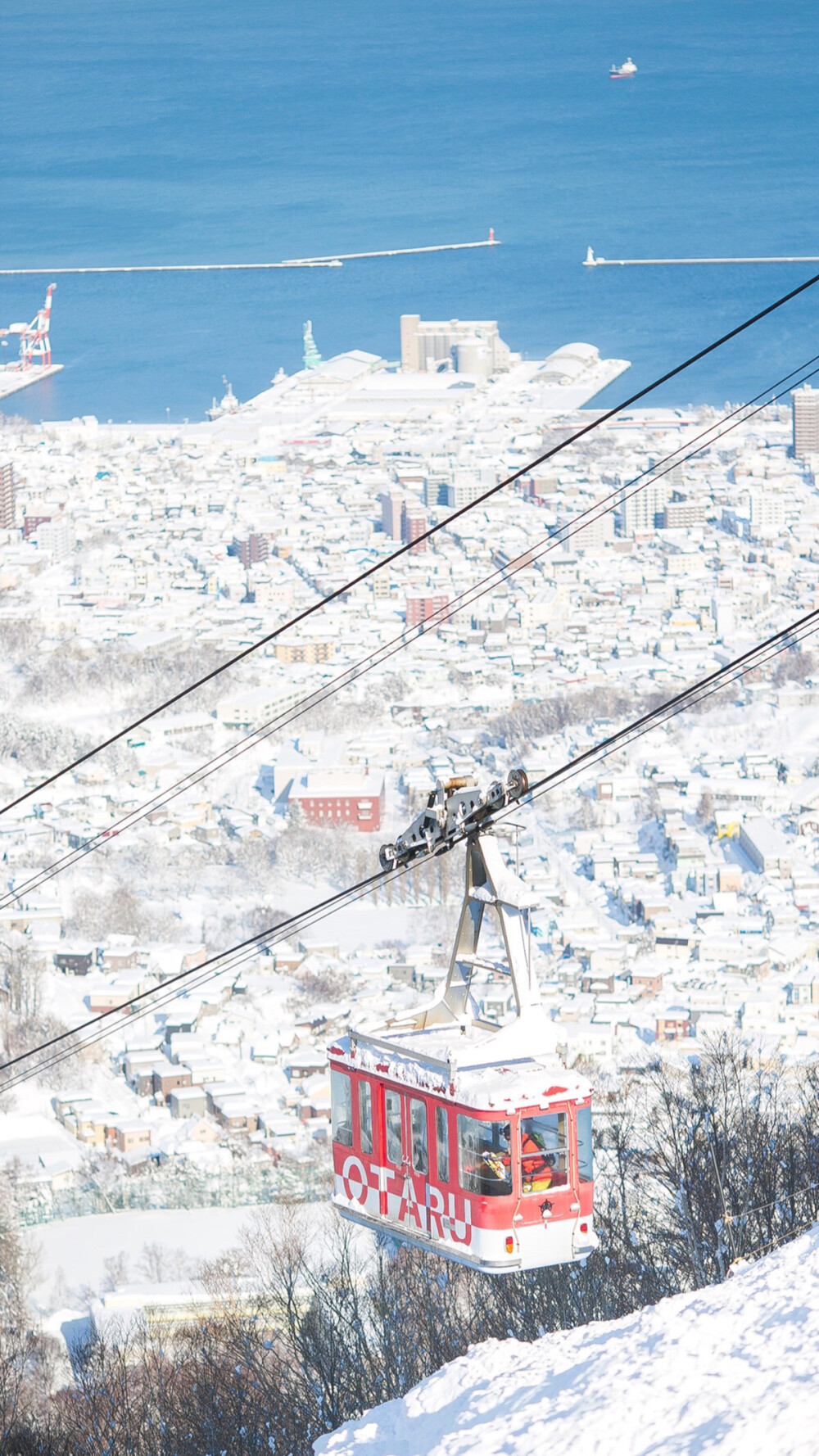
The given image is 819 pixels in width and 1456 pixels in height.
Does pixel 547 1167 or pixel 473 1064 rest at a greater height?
pixel 473 1064

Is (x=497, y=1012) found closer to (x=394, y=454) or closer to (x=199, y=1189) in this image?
(x=199, y=1189)

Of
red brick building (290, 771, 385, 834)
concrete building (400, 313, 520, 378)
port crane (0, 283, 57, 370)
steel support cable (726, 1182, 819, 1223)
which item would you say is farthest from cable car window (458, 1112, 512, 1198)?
port crane (0, 283, 57, 370)

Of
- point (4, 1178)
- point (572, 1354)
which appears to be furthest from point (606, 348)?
point (572, 1354)

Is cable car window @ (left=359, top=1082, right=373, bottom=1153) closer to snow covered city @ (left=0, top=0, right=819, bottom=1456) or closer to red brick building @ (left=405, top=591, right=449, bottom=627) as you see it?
snow covered city @ (left=0, top=0, right=819, bottom=1456)

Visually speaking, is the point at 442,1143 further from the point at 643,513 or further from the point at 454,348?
the point at 454,348

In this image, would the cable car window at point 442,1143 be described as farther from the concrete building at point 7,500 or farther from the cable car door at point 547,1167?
the concrete building at point 7,500

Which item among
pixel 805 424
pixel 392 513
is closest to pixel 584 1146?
pixel 392 513
